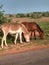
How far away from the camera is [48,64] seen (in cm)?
1268

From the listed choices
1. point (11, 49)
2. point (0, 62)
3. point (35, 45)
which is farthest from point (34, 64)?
point (35, 45)

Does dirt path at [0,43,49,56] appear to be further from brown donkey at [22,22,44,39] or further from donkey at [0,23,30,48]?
brown donkey at [22,22,44,39]

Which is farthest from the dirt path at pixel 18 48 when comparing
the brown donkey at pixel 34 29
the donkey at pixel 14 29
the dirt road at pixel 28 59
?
the brown donkey at pixel 34 29

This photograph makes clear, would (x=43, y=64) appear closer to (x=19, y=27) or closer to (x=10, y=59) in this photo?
(x=10, y=59)

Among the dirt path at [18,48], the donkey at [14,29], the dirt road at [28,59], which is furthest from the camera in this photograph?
the donkey at [14,29]

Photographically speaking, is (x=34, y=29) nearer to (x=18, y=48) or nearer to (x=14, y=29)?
(x=14, y=29)

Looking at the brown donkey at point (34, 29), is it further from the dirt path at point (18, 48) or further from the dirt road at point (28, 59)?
the dirt road at point (28, 59)

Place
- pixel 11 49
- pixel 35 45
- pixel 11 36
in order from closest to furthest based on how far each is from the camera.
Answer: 1. pixel 11 49
2. pixel 35 45
3. pixel 11 36

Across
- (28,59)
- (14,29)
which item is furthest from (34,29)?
(28,59)

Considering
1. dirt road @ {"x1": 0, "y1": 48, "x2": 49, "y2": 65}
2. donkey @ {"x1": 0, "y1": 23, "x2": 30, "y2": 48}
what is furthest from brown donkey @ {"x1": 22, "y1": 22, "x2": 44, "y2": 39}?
dirt road @ {"x1": 0, "y1": 48, "x2": 49, "y2": 65}

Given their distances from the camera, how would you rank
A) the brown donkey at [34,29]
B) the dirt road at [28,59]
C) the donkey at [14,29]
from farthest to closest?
the brown donkey at [34,29], the donkey at [14,29], the dirt road at [28,59]

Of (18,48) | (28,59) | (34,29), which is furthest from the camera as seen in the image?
(34,29)

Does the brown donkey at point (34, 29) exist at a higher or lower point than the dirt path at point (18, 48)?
higher

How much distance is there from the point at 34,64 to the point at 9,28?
20.6ft
